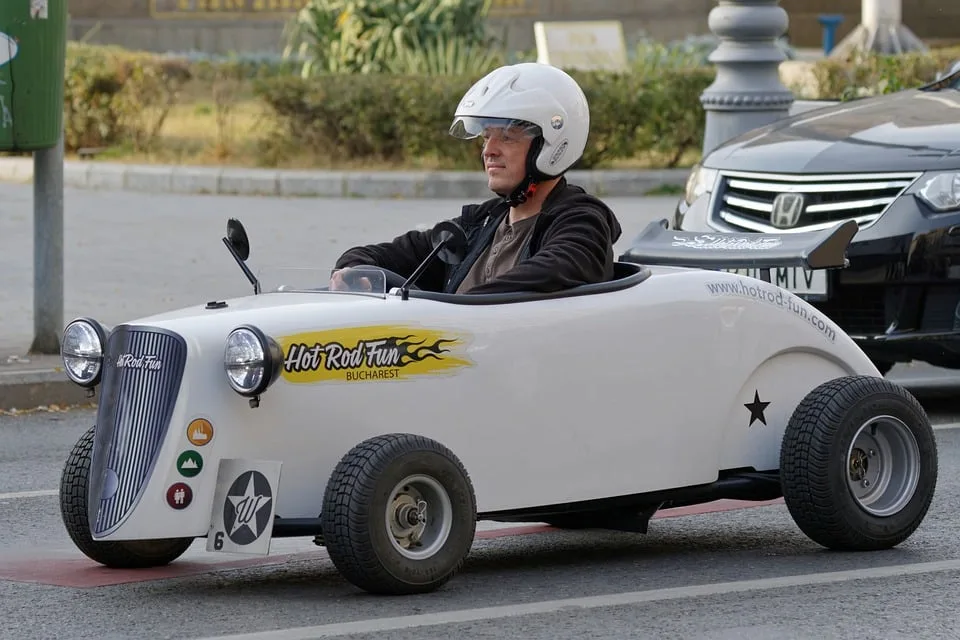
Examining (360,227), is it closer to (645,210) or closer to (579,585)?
(645,210)

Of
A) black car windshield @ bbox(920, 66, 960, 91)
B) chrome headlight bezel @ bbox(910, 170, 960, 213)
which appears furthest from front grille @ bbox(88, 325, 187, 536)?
black car windshield @ bbox(920, 66, 960, 91)

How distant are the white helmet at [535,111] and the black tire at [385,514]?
3.51 feet

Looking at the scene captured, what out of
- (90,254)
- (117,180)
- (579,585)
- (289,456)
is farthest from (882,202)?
(117,180)

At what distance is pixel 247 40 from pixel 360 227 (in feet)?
54.9

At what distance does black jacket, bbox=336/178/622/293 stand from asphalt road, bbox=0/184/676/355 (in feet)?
14.2

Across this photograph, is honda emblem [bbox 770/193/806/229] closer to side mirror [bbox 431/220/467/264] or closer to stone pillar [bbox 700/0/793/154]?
stone pillar [bbox 700/0/793/154]

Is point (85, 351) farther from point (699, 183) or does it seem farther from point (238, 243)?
point (699, 183)

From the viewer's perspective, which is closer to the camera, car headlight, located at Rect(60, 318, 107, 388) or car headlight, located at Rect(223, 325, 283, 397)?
car headlight, located at Rect(223, 325, 283, 397)

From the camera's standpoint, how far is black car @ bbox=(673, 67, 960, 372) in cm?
800

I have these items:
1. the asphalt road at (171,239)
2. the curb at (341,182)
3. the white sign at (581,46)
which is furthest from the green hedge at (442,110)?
the white sign at (581,46)

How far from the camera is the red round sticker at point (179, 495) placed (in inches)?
187

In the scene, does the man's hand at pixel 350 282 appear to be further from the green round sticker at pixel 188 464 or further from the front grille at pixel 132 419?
the green round sticker at pixel 188 464

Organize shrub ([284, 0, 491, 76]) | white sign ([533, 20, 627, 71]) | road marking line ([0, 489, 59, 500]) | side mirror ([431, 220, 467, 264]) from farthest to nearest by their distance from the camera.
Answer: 1. white sign ([533, 20, 627, 71])
2. shrub ([284, 0, 491, 76])
3. road marking line ([0, 489, 59, 500])
4. side mirror ([431, 220, 467, 264])

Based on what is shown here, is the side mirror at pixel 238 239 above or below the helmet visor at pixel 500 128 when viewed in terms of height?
below
